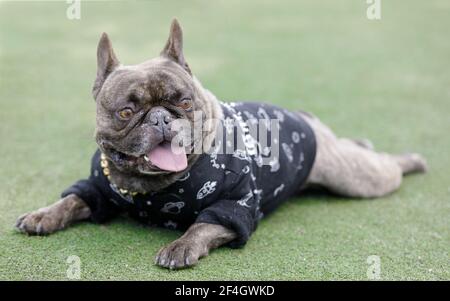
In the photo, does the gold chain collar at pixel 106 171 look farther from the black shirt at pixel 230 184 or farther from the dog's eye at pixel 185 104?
the dog's eye at pixel 185 104

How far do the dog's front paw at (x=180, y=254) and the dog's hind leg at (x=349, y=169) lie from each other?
4.20 ft

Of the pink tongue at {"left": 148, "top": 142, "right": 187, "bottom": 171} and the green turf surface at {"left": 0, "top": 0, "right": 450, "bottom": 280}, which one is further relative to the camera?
the green turf surface at {"left": 0, "top": 0, "right": 450, "bottom": 280}

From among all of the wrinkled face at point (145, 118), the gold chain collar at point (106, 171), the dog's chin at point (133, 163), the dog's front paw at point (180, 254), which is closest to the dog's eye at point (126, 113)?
the wrinkled face at point (145, 118)

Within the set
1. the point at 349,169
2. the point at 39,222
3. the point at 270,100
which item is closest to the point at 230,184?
the point at 39,222

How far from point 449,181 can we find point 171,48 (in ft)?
7.62

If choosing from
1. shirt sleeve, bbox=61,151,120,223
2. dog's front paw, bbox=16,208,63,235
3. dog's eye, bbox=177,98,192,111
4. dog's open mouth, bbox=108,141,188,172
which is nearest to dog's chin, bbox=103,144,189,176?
dog's open mouth, bbox=108,141,188,172

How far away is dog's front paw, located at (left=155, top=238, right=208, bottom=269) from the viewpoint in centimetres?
317

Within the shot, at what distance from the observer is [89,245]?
345 centimetres

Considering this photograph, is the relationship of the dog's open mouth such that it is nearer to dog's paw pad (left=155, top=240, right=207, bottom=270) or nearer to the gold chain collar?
the gold chain collar

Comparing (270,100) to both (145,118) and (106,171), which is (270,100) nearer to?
(106,171)

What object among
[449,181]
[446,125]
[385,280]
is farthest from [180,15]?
[385,280]

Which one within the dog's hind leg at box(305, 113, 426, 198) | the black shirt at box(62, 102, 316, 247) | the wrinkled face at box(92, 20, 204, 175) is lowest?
the dog's hind leg at box(305, 113, 426, 198)

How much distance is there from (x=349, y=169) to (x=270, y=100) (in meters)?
1.93

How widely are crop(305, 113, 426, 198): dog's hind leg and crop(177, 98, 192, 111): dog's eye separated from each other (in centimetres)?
122
